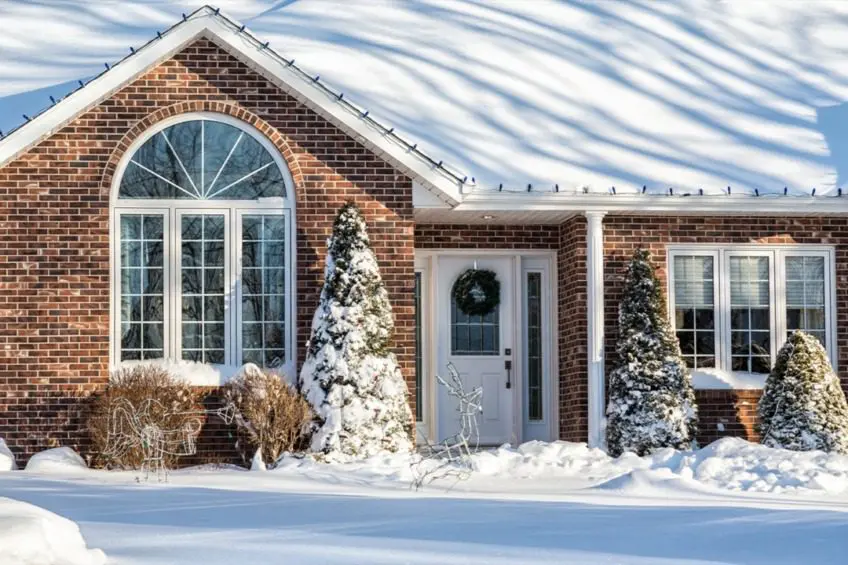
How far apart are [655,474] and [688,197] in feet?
14.2

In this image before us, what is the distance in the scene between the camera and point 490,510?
1126 cm

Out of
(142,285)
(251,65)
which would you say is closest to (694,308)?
(251,65)

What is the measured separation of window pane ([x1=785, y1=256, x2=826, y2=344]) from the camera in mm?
18281

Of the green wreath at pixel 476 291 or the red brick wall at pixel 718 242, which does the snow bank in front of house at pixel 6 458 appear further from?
the red brick wall at pixel 718 242

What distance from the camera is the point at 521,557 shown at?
28.7 ft

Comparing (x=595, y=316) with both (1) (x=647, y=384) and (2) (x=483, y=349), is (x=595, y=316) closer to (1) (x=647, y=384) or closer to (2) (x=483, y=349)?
(1) (x=647, y=384)

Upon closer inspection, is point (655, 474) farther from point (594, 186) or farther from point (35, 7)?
point (35, 7)

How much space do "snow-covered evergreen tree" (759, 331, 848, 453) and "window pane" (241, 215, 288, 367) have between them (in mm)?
5419

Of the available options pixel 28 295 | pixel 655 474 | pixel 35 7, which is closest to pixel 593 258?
pixel 655 474

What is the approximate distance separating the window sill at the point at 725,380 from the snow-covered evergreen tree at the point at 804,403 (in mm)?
778

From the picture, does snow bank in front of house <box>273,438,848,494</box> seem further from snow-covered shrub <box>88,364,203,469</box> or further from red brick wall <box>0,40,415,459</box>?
red brick wall <box>0,40,415,459</box>

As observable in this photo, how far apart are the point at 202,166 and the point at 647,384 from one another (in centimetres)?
544

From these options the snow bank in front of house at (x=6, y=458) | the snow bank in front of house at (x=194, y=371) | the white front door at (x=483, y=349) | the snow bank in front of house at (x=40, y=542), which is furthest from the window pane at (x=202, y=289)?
the snow bank in front of house at (x=40, y=542)

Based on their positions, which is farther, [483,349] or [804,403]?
[483,349]
